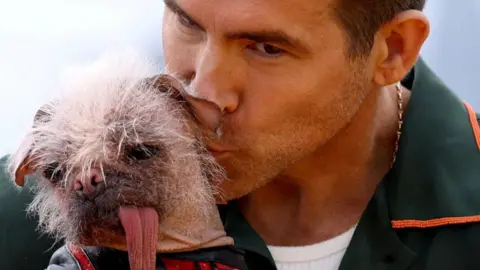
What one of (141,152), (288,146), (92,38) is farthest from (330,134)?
(92,38)

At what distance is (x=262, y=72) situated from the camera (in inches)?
40.4

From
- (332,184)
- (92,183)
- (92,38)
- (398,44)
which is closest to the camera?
(92,183)

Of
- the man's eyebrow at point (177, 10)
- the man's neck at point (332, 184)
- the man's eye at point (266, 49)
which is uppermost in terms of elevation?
the man's eyebrow at point (177, 10)

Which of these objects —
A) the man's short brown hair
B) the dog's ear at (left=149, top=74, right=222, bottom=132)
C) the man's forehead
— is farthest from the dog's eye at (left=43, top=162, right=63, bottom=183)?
the man's short brown hair

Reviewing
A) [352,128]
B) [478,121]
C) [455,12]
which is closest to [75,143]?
[352,128]

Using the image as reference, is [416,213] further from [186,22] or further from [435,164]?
[186,22]

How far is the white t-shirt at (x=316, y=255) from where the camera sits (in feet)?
3.93

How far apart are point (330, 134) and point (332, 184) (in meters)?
0.16

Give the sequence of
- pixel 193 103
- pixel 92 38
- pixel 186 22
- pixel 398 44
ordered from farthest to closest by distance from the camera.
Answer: pixel 92 38 → pixel 398 44 → pixel 186 22 → pixel 193 103

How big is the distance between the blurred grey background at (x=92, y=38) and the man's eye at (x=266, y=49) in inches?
26.5

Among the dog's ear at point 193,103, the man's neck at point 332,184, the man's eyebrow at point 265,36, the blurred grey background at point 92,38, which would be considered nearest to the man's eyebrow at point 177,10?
the man's eyebrow at point 265,36

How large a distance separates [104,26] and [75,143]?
1.03m

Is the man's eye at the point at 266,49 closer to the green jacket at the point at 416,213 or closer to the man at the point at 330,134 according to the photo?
the man at the point at 330,134

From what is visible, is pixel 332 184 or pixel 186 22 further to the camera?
pixel 332 184
